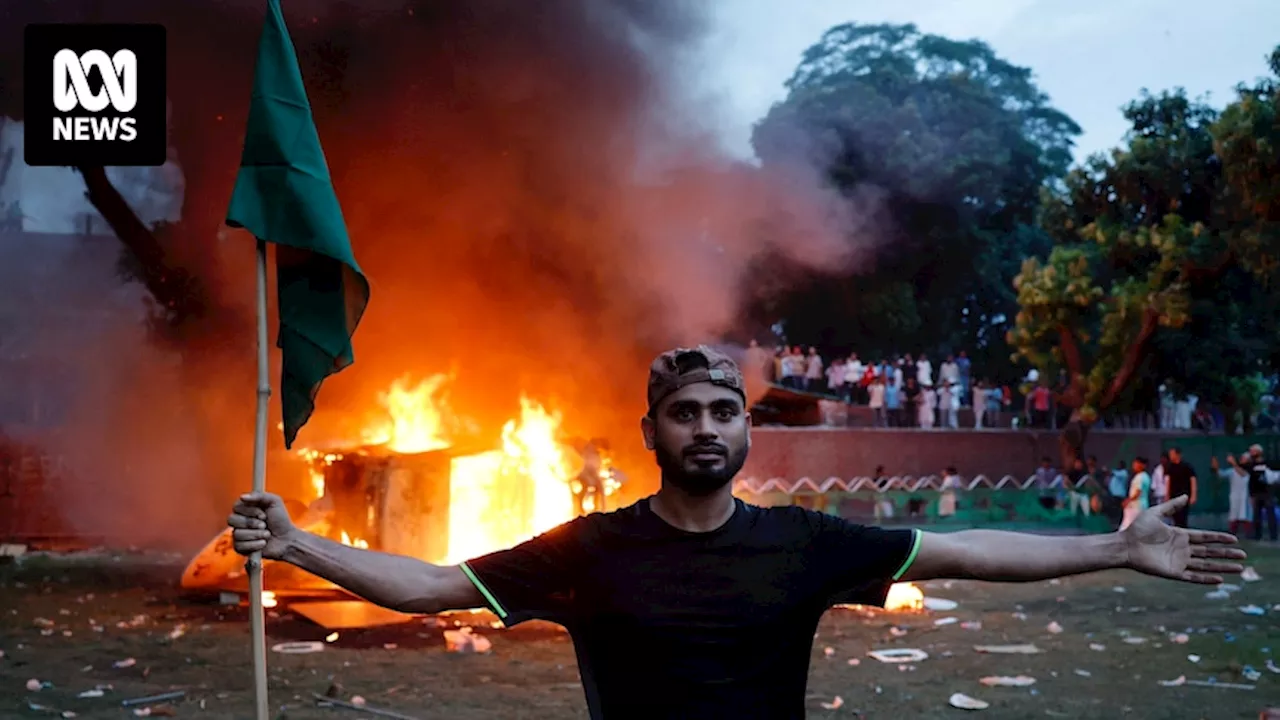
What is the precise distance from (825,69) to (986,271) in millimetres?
14952

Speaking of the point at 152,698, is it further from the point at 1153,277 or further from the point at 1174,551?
the point at 1153,277

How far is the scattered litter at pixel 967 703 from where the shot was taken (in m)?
7.14

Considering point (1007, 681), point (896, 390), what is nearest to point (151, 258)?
point (1007, 681)

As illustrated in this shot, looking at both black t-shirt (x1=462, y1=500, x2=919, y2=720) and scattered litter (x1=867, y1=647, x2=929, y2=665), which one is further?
scattered litter (x1=867, y1=647, x2=929, y2=665)

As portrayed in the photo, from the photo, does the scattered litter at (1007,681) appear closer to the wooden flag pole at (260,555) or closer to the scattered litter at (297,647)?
the scattered litter at (297,647)

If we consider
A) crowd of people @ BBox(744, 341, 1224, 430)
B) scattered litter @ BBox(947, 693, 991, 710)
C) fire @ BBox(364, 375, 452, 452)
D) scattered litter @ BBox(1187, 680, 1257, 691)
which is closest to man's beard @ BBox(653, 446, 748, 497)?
scattered litter @ BBox(947, 693, 991, 710)

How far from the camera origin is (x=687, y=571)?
8.93ft

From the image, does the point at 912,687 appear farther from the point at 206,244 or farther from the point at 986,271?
the point at 986,271

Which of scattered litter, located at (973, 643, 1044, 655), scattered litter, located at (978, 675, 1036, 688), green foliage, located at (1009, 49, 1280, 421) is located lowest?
scattered litter, located at (973, 643, 1044, 655)

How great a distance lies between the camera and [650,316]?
15.8 meters

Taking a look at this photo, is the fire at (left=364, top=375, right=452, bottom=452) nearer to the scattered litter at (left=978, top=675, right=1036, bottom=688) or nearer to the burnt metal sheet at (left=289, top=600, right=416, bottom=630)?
the burnt metal sheet at (left=289, top=600, right=416, bottom=630)

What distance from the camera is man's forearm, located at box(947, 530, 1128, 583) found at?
10.0ft

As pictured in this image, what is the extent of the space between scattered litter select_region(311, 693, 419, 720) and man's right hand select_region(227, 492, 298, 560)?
14.4 ft

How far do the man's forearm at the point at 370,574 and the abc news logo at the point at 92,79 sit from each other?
25.8ft
